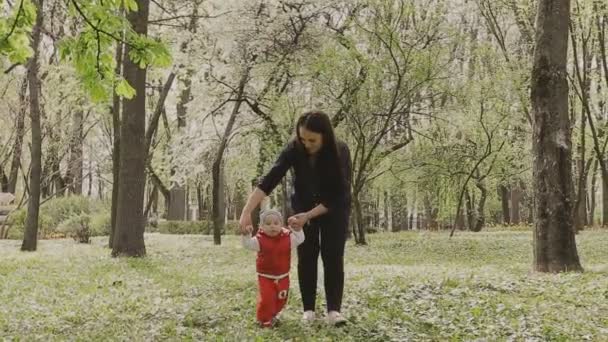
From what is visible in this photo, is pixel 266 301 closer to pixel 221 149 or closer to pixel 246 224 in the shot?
pixel 246 224

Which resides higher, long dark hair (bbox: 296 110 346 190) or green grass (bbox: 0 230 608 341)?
long dark hair (bbox: 296 110 346 190)

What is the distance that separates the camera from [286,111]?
22281mm

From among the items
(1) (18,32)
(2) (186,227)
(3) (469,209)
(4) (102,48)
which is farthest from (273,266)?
(3) (469,209)

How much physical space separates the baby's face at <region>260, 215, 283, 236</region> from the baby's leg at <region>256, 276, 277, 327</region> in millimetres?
489

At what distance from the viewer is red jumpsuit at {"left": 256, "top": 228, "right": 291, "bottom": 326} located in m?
6.22

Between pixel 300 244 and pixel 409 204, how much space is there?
36.8 meters

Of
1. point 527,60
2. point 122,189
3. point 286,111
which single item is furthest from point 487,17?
point 122,189

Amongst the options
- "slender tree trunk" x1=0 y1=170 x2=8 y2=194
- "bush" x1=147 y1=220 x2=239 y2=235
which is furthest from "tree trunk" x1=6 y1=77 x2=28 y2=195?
"bush" x1=147 y1=220 x2=239 y2=235

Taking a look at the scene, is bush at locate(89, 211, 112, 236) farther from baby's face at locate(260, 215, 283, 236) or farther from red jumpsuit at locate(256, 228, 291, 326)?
baby's face at locate(260, 215, 283, 236)

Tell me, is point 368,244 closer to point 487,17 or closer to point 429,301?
point 487,17

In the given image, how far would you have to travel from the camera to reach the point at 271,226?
20.2 ft

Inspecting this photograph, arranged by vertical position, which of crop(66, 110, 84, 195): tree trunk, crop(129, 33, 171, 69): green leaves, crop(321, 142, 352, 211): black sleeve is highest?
crop(66, 110, 84, 195): tree trunk

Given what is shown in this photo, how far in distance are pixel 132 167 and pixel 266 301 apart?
10108 millimetres

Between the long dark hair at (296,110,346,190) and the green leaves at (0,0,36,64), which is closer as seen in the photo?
the long dark hair at (296,110,346,190)
